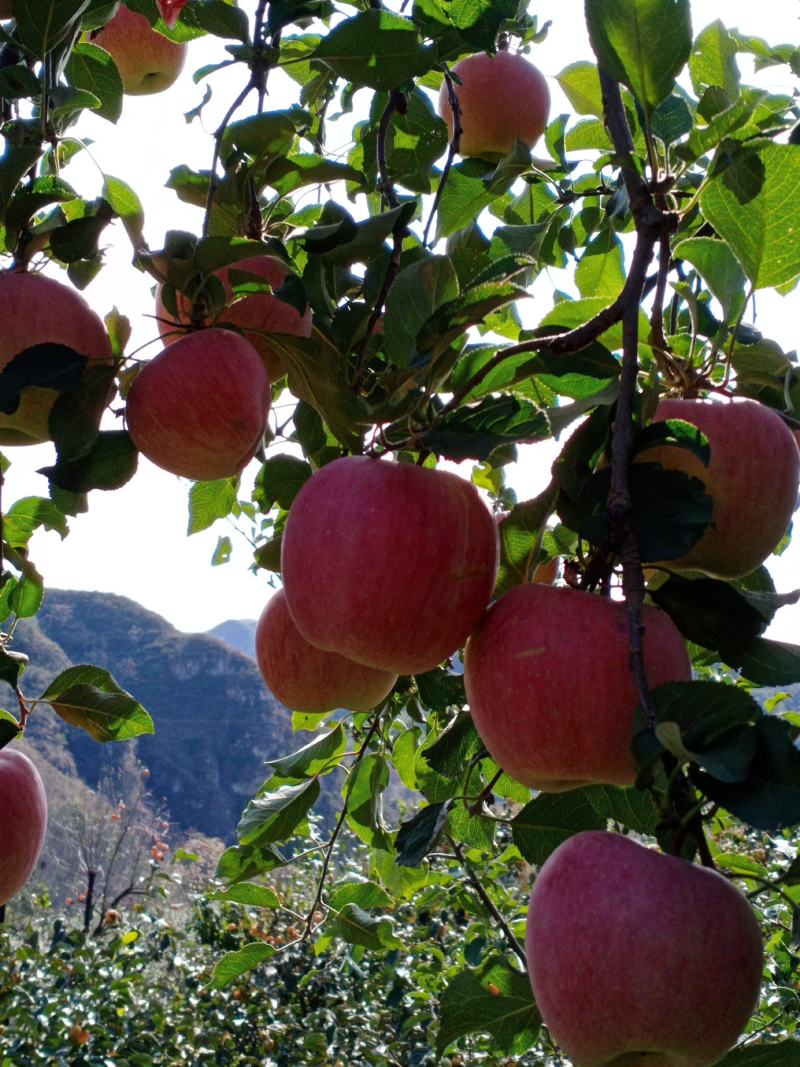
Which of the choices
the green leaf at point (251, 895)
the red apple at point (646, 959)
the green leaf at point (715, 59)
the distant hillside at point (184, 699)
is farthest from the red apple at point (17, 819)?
the distant hillside at point (184, 699)

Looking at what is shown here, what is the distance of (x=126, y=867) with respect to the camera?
16.9 metres

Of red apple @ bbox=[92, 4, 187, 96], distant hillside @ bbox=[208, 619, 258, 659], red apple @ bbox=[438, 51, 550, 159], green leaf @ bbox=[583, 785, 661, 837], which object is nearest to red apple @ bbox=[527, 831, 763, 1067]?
green leaf @ bbox=[583, 785, 661, 837]

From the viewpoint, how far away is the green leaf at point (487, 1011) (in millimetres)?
917

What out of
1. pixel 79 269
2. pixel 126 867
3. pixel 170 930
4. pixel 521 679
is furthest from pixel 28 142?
pixel 126 867

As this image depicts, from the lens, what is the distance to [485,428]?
792 millimetres

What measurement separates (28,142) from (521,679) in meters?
0.91

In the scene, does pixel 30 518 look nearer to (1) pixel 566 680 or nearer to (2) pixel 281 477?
(2) pixel 281 477

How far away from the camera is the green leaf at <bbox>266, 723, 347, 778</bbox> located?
1604 mm

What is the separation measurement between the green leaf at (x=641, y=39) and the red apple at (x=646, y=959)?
634 millimetres

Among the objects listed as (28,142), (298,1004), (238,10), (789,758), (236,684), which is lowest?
(789,758)

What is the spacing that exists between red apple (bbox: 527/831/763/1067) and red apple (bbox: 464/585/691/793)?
8 centimetres

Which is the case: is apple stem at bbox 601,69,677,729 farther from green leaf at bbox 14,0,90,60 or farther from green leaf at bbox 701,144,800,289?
green leaf at bbox 14,0,90,60

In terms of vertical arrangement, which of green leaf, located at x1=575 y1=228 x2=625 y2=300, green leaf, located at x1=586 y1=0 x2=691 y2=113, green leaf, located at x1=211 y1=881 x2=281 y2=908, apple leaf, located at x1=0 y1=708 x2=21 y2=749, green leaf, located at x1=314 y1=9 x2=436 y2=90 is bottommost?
apple leaf, located at x1=0 y1=708 x2=21 y2=749

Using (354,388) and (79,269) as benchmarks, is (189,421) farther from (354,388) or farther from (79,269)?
(79,269)
